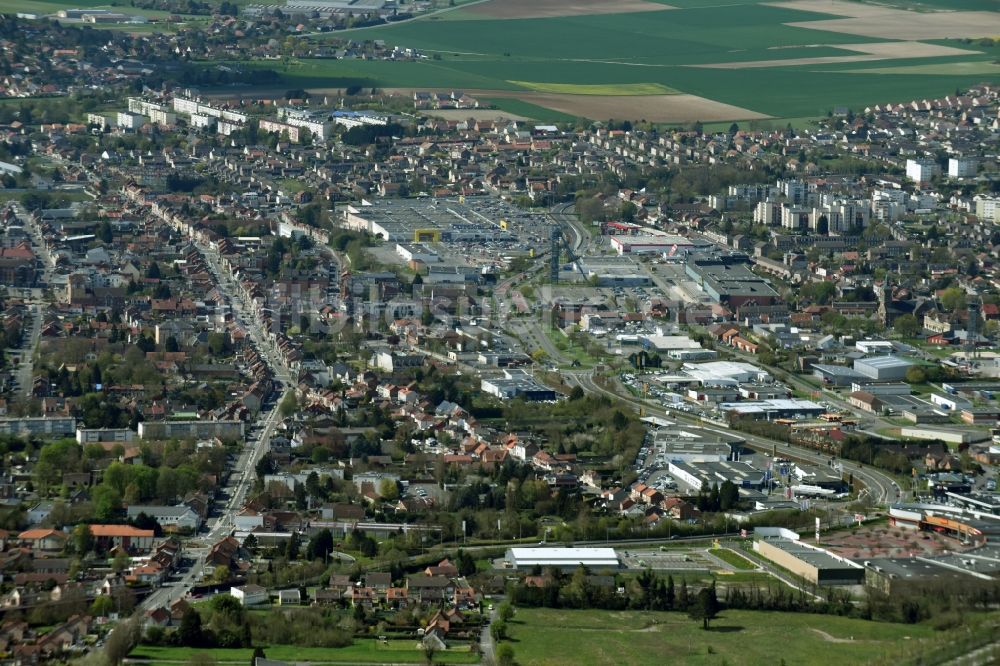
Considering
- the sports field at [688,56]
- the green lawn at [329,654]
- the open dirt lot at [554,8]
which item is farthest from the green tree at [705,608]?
the open dirt lot at [554,8]

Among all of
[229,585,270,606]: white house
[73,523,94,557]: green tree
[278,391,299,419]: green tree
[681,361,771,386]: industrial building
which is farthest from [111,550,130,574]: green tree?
[681,361,771,386]: industrial building

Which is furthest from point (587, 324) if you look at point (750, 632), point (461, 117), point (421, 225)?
point (461, 117)

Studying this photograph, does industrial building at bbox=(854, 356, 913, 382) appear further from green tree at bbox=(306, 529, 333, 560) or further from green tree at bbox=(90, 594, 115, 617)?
green tree at bbox=(90, 594, 115, 617)

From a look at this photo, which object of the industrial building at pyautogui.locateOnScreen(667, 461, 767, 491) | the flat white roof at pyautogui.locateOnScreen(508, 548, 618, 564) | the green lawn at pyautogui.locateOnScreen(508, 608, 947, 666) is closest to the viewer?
the green lawn at pyautogui.locateOnScreen(508, 608, 947, 666)

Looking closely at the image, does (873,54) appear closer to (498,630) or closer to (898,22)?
(898,22)

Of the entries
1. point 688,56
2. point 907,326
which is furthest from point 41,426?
point 688,56

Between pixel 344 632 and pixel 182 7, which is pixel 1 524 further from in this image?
pixel 182 7

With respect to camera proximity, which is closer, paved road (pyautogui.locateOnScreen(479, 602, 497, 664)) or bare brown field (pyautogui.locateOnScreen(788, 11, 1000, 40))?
paved road (pyautogui.locateOnScreen(479, 602, 497, 664))

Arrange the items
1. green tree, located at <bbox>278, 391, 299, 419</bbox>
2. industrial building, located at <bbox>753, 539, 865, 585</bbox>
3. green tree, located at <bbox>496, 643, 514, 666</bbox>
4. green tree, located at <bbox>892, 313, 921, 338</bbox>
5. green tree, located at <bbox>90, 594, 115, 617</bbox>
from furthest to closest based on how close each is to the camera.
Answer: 1. green tree, located at <bbox>892, 313, 921, 338</bbox>
2. green tree, located at <bbox>278, 391, 299, 419</bbox>
3. industrial building, located at <bbox>753, 539, 865, 585</bbox>
4. green tree, located at <bbox>90, 594, 115, 617</bbox>
5. green tree, located at <bbox>496, 643, 514, 666</bbox>
